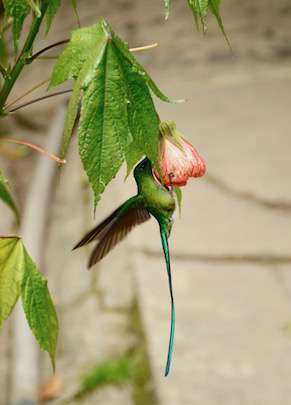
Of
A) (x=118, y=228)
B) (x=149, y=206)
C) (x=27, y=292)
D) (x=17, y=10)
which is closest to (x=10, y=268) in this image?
(x=27, y=292)

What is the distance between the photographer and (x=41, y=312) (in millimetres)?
1139

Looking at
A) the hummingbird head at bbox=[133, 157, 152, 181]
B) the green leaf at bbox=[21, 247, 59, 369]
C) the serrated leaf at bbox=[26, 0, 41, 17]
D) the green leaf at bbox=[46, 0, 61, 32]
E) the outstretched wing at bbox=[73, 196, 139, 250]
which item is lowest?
the green leaf at bbox=[21, 247, 59, 369]

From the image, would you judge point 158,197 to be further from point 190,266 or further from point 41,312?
point 190,266

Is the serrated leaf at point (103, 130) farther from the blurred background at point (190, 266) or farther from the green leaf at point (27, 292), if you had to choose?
the blurred background at point (190, 266)

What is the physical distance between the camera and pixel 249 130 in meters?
4.50

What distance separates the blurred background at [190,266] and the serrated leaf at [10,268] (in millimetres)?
1526

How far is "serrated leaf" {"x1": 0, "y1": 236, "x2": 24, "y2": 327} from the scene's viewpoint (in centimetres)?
118

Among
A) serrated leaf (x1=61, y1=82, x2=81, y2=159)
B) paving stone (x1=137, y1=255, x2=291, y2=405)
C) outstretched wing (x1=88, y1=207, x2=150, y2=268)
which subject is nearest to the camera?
serrated leaf (x1=61, y1=82, x2=81, y2=159)

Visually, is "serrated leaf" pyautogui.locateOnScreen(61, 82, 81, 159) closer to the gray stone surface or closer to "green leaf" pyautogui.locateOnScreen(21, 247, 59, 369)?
"green leaf" pyautogui.locateOnScreen(21, 247, 59, 369)

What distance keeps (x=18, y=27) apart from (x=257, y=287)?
2.44 m

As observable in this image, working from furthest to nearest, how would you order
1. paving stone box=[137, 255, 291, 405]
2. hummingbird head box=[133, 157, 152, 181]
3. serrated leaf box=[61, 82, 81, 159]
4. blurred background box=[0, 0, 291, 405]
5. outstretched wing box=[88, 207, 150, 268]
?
blurred background box=[0, 0, 291, 405] → paving stone box=[137, 255, 291, 405] → outstretched wing box=[88, 207, 150, 268] → hummingbird head box=[133, 157, 152, 181] → serrated leaf box=[61, 82, 81, 159]

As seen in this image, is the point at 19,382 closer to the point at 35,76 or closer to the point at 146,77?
the point at 146,77

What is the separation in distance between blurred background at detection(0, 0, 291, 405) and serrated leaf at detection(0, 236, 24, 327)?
1.53 metres

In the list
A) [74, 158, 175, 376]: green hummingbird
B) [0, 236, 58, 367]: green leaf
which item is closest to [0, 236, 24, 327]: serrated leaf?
[0, 236, 58, 367]: green leaf
